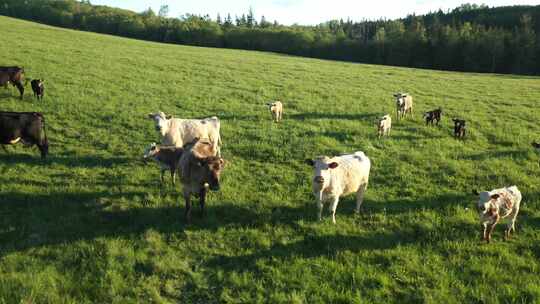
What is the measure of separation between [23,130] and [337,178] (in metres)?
10.2

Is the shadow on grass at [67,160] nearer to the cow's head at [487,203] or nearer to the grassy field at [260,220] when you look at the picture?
the grassy field at [260,220]

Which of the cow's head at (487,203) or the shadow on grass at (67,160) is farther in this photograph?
the shadow on grass at (67,160)

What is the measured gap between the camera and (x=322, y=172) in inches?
336

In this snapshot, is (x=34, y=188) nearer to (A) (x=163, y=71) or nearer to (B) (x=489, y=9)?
(A) (x=163, y=71)

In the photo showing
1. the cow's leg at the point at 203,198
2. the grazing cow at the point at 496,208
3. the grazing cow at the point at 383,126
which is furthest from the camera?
the grazing cow at the point at 383,126

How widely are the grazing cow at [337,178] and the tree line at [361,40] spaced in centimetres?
8617

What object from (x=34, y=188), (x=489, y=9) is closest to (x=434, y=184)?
(x=34, y=188)

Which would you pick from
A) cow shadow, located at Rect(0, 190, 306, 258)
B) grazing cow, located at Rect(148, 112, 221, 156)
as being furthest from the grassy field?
grazing cow, located at Rect(148, 112, 221, 156)

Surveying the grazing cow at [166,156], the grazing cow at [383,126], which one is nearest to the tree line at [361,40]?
the grazing cow at [383,126]

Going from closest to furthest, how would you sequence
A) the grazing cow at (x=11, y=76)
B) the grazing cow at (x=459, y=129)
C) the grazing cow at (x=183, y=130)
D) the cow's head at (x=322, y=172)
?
the cow's head at (x=322, y=172) < the grazing cow at (x=183, y=130) < the grazing cow at (x=459, y=129) < the grazing cow at (x=11, y=76)

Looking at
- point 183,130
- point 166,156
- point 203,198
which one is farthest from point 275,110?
point 203,198

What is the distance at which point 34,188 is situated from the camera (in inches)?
382

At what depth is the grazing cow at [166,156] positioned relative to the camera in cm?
1066

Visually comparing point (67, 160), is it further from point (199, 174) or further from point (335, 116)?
point (335, 116)
